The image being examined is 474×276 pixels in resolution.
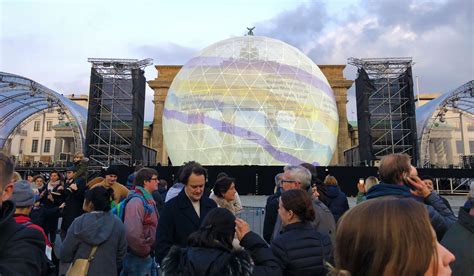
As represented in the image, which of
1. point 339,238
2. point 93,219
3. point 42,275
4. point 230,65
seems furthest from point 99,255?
point 230,65

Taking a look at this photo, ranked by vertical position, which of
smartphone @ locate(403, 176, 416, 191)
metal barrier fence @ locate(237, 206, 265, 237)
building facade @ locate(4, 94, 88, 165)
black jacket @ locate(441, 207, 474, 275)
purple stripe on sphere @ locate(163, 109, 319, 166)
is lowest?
metal barrier fence @ locate(237, 206, 265, 237)

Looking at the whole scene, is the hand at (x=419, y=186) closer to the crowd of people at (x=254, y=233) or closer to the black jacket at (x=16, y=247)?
the crowd of people at (x=254, y=233)

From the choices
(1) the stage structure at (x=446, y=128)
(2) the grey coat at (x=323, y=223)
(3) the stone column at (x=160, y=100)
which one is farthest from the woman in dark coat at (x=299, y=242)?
(3) the stone column at (x=160, y=100)

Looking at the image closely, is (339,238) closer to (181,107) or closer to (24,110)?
(181,107)

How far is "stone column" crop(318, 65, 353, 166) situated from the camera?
122 ft

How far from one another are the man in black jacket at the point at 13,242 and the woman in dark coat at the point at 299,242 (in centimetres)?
147

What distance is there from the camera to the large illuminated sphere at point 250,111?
51.6 ft

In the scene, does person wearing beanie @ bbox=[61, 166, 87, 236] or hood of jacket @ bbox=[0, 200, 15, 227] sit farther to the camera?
person wearing beanie @ bbox=[61, 166, 87, 236]

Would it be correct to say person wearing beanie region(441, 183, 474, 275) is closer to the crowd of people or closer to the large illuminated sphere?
the crowd of people

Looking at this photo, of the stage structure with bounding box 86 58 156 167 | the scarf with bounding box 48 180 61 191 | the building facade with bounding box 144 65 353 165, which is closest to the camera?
the scarf with bounding box 48 180 61 191

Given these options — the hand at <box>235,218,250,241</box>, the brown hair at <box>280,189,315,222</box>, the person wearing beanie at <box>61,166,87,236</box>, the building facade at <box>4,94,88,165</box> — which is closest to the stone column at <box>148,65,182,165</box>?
the building facade at <box>4,94,88,165</box>

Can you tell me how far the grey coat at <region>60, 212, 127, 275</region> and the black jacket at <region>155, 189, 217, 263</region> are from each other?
467 millimetres

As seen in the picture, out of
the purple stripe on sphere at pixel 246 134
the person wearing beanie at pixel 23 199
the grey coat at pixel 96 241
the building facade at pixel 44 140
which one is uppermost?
the building facade at pixel 44 140

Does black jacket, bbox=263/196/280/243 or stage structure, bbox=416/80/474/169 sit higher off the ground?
stage structure, bbox=416/80/474/169
